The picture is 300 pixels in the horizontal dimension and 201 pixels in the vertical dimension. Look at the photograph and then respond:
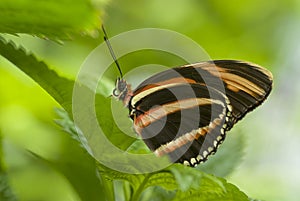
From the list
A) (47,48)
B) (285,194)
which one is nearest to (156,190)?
(47,48)

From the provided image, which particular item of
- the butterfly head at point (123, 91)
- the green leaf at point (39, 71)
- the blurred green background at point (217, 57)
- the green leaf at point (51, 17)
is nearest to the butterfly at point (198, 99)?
the butterfly head at point (123, 91)

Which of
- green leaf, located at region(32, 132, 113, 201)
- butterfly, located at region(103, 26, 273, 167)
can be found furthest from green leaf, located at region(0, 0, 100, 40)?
butterfly, located at region(103, 26, 273, 167)

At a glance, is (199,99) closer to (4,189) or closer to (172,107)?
(172,107)

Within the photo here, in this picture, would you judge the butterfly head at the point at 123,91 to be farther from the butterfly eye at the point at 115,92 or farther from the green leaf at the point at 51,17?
the green leaf at the point at 51,17

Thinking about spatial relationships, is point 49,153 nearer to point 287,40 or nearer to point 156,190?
point 156,190

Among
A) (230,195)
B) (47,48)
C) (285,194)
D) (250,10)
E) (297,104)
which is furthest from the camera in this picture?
(297,104)

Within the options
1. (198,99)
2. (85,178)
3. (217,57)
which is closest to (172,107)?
(198,99)

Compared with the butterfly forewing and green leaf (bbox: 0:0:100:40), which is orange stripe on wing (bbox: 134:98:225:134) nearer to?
the butterfly forewing
